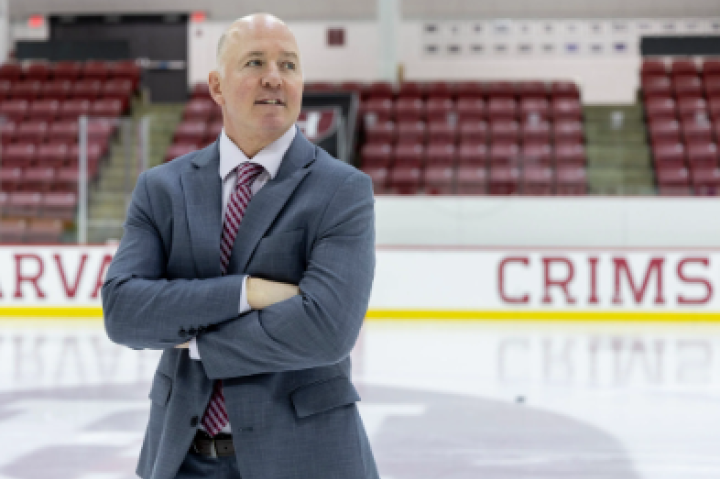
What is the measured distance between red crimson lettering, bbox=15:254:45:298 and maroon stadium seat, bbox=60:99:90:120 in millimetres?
3242

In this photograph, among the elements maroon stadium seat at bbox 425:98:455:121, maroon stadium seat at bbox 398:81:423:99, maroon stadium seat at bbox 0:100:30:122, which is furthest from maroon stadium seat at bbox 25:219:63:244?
maroon stadium seat at bbox 398:81:423:99

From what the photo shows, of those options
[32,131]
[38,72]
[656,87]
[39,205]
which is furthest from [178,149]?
[656,87]

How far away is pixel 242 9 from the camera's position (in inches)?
571

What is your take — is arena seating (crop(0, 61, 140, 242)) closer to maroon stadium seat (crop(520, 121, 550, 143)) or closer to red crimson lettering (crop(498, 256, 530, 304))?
red crimson lettering (crop(498, 256, 530, 304))

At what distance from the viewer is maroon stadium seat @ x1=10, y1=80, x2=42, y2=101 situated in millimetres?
11938

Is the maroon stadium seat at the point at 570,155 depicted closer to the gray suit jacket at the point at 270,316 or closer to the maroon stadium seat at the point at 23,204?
the maroon stadium seat at the point at 23,204

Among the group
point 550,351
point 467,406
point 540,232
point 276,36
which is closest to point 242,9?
point 540,232

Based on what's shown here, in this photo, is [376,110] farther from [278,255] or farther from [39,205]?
[278,255]

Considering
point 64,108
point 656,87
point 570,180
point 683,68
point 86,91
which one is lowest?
point 570,180

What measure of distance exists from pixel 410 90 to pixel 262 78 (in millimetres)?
10236

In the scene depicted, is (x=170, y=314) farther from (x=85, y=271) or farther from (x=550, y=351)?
(x=85, y=271)

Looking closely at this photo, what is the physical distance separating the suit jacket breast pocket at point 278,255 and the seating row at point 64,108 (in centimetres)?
1020

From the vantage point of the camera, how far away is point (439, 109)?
10.8 m

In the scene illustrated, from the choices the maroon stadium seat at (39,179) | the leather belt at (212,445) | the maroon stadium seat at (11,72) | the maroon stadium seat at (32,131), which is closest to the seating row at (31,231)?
the maroon stadium seat at (39,179)
